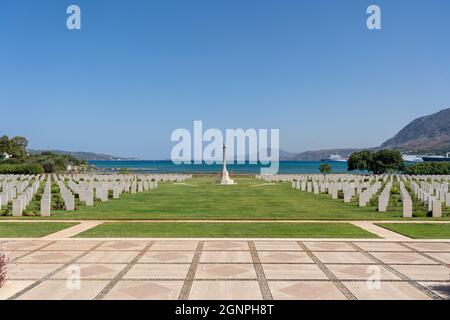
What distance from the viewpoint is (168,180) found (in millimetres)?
55281

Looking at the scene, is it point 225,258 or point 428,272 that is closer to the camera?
point 428,272

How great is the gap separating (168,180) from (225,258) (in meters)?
46.2

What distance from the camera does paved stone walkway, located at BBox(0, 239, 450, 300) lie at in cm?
710

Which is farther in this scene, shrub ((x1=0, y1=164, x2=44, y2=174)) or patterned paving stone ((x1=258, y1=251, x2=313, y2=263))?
shrub ((x1=0, y1=164, x2=44, y2=174))

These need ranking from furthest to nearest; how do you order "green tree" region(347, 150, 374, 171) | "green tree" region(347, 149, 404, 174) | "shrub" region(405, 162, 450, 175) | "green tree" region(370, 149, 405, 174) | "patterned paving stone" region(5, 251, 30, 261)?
"green tree" region(347, 150, 374, 171)
"green tree" region(347, 149, 404, 174)
"green tree" region(370, 149, 405, 174)
"shrub" region(405, 162, 450, 175)
"patterned paving stone" region(5, 251, 30, 261)

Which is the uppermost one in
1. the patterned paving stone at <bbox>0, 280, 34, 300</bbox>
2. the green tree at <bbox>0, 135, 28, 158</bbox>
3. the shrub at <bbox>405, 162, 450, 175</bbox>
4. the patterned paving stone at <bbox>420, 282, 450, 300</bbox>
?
the green tree at <bbox>0, 135, 28, 158</bbox>

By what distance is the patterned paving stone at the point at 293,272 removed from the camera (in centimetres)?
805

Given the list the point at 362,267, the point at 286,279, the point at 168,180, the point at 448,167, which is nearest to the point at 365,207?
the point at 362,267

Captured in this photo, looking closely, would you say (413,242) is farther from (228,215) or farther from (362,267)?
(228,215)

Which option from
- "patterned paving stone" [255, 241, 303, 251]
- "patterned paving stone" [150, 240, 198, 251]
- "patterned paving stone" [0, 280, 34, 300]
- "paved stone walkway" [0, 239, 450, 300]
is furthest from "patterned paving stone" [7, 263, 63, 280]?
"patterned paving stone" [255, 241, 303, 251]

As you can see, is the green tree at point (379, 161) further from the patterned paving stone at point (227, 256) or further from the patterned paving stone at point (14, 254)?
the patterned paving stone at point (14, 254)

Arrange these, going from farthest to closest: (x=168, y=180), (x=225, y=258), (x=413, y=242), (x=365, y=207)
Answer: (x=168, y=180) < (x=365, y=207) < (x=413, y=242) < (x=225, y=258)

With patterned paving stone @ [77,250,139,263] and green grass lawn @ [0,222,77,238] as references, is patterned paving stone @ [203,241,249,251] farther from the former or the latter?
green grass lawn @ [0,222,77,238]

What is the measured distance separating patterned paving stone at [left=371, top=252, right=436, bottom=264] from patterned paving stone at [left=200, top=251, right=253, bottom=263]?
3059 millimetres
